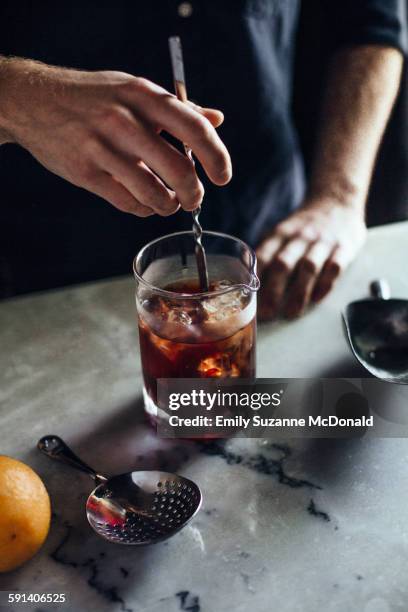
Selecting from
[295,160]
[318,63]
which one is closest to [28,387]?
[295,160]

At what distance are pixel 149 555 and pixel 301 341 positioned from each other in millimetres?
415

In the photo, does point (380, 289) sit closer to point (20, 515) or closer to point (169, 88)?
point (169, 88)

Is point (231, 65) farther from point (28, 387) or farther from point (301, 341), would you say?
point (28, 387)

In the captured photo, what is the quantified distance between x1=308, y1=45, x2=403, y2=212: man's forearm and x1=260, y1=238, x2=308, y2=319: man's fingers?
0.26 meters

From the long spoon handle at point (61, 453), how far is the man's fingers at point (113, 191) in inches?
12.0

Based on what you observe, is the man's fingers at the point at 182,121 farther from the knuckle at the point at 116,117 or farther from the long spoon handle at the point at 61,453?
the long spoon handle at the point at 61,453

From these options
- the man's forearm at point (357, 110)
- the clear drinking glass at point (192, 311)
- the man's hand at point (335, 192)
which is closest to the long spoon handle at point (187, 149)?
the clear drinking glass at point (192, 311)

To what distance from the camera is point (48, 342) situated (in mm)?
1023

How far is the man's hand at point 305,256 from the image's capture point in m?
1.07

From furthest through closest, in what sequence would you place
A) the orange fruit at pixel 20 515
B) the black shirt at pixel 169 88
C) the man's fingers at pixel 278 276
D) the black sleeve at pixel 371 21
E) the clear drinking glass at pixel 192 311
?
the black sleeve at pixel 371 21 < the black shirt at pixel 169 88 < the man's fingers at pixel 278 276 < the clear drinking glass at pixel 192 311 < the orange fruit at pixel 20 515

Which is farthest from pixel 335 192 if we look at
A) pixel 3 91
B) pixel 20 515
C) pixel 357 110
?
pixel 20 515
